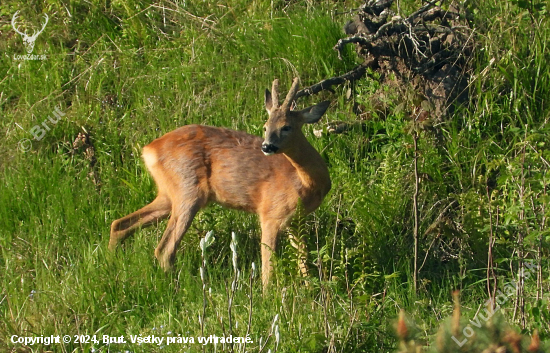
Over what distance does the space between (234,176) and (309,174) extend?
66 cm

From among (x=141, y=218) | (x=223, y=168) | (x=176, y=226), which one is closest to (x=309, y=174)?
(x=223, y=168)

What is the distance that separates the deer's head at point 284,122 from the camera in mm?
5688

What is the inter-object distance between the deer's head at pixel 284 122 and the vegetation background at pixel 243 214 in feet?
1.87

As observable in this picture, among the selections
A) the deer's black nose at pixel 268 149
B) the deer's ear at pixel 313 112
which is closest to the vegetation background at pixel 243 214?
the deer's ear at pixel 313 112

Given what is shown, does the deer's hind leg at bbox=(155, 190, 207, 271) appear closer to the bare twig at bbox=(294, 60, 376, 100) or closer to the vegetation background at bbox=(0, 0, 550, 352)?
the vegetation background at bbox=(0, 0, 550, 352)

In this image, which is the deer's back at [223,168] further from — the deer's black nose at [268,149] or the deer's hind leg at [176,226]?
the deer's black nose at [268,149]

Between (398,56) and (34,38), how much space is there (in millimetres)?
4055

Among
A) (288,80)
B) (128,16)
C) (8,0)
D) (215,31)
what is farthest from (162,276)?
(8,0)

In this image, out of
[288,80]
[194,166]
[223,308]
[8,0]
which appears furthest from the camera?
[8,0]

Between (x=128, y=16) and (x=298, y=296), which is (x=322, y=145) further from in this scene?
(x=128, y=16)

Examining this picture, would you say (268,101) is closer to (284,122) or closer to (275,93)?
(275,93)

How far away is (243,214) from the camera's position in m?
6.63

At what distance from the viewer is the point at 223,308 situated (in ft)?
15.1

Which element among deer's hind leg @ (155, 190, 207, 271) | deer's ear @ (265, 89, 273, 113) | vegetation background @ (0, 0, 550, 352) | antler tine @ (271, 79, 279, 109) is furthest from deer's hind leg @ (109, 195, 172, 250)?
antler tine @ (271, 79, 279, 109)
